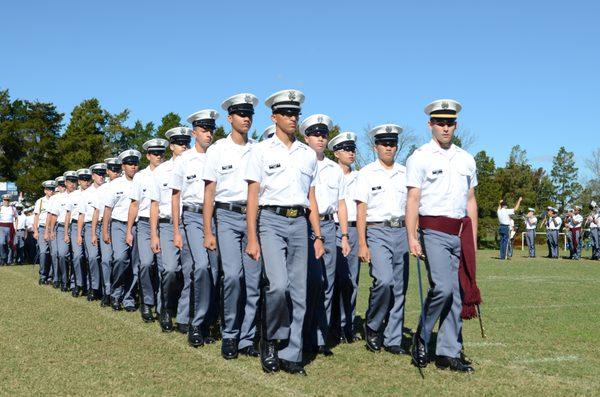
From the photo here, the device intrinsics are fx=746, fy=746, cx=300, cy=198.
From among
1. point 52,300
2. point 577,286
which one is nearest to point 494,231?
point 577,286

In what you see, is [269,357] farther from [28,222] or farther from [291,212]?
[28,222]

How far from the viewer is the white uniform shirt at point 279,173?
6.75 meters

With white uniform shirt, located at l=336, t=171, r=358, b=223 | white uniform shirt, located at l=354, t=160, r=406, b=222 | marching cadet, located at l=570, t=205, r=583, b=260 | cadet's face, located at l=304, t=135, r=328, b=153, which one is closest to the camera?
white uniform shirt, located at l=354, t=160, r=406, b=222

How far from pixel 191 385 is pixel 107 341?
263 cm

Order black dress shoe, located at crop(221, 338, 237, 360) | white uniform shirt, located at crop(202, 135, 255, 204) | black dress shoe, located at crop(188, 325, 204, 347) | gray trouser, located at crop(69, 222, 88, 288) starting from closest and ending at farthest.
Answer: black dress shoe, located at crop(221, 338, 237, 360) < white uniform shirt, located at crop(202, 135, 255, 204) < black dress shoe, located at crop(188, 325, 204, 347) < gray trouser, located at crop(69, 222, 88, 288)

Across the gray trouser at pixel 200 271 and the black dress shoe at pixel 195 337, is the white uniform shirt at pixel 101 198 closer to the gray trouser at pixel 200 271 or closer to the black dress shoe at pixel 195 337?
the gray trouser at pixel 200 271

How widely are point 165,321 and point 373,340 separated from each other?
9.17 feet

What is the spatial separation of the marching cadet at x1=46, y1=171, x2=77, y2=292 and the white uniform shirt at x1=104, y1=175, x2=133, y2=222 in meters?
3.41

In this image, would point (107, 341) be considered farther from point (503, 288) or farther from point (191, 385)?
point (503, 288)

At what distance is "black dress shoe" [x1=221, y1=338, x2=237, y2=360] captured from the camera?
24.0ft

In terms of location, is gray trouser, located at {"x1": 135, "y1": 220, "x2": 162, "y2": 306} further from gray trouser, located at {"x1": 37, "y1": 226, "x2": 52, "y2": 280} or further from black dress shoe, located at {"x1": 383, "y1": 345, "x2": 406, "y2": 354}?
gray trouser, located at {"x1": 37, "y1": 226, "x2": 52, "y2": 280}

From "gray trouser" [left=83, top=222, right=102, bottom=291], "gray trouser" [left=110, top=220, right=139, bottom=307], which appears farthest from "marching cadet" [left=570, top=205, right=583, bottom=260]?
"gray trouser" [left=110, top=220, right=139, bottom=307]

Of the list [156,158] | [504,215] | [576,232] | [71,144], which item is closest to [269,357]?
[156,158]

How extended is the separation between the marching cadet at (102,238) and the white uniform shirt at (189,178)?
3.57m
